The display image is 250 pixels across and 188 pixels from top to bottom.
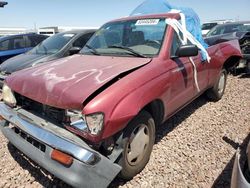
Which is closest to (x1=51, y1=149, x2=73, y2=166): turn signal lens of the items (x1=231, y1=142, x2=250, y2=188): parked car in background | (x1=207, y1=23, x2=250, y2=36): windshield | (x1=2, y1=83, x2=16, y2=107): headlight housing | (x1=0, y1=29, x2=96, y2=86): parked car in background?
(x1=2, y1=83, x2=16, y2=107): headlight housing

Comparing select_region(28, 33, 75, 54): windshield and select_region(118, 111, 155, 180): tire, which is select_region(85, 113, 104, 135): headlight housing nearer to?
select_region(118, 111, 155, 180): tire

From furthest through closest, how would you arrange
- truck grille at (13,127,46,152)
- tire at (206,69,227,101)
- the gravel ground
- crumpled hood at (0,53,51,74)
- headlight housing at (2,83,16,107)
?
crumpled hood at (0,53,51,74), tire at (206,69,227,101), headlight housing at (2,83,16,107), the gravel ground, truck grille at (13,127,46,152)

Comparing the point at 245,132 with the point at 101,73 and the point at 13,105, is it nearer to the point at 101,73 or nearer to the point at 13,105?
the point at 101,73

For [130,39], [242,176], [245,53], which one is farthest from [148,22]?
[245,53]

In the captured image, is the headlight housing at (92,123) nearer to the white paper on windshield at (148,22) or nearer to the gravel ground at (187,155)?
the gravel ground at (187,155)

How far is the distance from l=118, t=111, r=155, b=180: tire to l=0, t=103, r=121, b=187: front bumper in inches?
12.9

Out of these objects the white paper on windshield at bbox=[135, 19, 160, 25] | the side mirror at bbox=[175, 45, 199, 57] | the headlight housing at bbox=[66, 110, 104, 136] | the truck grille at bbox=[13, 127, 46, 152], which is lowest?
the truck grille at bbox=[13, 127, 46, 152]

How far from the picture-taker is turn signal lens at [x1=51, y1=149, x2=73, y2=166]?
2.39m

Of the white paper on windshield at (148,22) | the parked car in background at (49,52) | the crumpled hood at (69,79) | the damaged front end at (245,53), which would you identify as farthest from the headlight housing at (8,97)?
the damaged front end at (245,53)

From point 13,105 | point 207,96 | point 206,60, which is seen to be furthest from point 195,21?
point 13,105

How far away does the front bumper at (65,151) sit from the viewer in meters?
2.37

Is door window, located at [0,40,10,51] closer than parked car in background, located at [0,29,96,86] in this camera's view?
No

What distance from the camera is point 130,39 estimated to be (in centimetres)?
386

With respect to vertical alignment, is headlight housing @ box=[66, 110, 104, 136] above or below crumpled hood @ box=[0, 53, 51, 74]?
above
